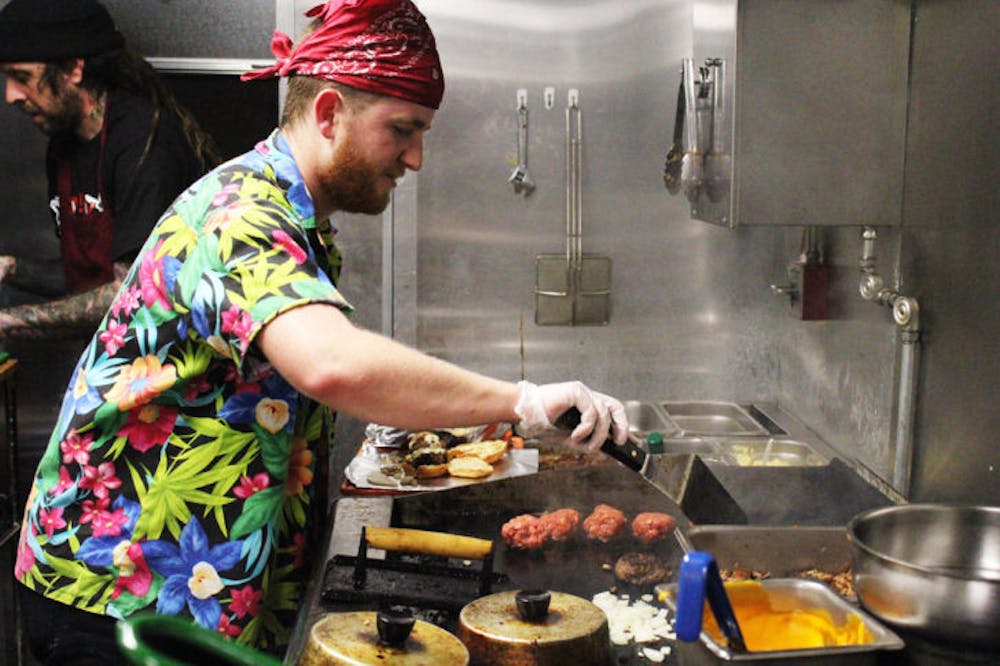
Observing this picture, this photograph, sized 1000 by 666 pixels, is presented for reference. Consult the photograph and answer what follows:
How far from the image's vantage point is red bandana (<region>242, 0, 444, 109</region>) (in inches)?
84.7

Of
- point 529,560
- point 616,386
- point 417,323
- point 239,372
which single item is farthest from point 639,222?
point 239,372

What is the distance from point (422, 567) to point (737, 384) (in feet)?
8.74

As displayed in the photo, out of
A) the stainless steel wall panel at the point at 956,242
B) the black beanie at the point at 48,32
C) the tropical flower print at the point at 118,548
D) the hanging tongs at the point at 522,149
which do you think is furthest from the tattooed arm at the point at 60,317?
the stainless steel wall panel at the point at 956,242

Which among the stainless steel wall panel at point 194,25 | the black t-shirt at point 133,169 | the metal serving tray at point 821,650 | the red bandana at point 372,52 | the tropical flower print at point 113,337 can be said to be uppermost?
the stainless steel wall panel at point 194,25

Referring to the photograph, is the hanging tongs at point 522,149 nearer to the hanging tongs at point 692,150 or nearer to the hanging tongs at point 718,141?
the hanging tongs at point 692,150

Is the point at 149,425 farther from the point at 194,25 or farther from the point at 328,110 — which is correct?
the point at 194,25

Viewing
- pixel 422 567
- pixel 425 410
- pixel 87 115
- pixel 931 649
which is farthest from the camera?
pixel 87 115

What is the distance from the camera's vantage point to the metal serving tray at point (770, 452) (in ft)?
12.0

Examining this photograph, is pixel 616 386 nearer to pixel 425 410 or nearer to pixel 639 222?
pixel 639 222

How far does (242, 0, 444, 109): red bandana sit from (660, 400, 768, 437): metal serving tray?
86.2 inches

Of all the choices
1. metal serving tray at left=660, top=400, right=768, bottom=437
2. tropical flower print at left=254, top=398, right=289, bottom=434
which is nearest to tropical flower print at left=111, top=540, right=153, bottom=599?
tropical flower print at left=254, top=398, right=289, bottom=434

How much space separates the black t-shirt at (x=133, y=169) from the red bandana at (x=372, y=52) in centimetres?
148

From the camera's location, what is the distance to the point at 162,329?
203cm

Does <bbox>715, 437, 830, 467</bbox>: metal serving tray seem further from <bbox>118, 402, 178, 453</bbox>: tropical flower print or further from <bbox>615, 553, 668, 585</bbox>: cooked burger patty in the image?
<bbox>118, 402, 178, 453</bbox>: tropical flower print
